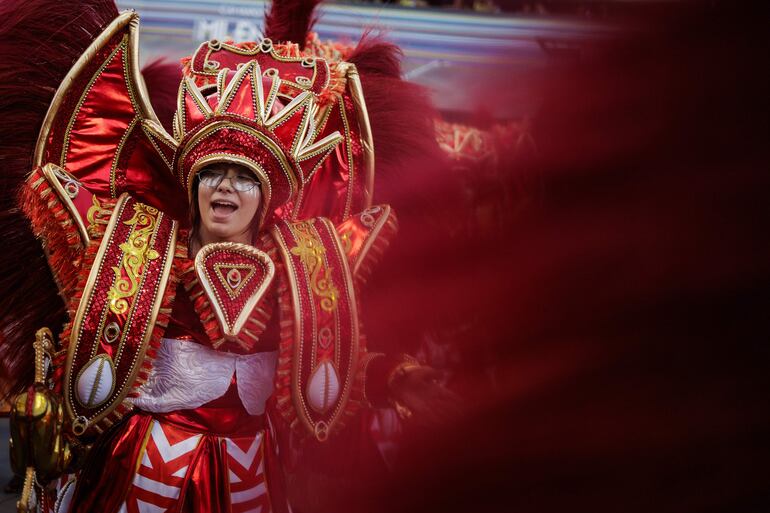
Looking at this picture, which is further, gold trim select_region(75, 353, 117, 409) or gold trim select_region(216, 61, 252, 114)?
gold trim select_region(216, 61, 252, 114)

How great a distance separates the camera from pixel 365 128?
8.28ft

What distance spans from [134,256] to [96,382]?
1.09 ft

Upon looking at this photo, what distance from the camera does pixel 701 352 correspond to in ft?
2.32

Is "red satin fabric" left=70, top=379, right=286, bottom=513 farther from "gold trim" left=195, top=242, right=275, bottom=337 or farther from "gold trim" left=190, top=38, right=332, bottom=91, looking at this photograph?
"gold trim" left=190, top=38, right=332, bottom=91

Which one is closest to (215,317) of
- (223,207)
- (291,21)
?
(223,207)

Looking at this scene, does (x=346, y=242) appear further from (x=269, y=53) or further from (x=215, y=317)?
(x=269, y=53)

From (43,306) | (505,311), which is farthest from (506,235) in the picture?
(43,306)

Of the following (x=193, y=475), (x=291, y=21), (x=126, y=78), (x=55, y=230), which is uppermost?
(x=291, y=21)

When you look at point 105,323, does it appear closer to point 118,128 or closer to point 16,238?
point 16,238

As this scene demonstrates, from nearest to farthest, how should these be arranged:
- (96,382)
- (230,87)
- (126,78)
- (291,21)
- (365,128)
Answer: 1. (96,382)
2. (230,87)
3. (126,78)
4. (365,128)
5. (291,21)

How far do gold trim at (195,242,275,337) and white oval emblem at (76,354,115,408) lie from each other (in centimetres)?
29

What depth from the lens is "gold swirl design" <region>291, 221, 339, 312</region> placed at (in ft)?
7.27

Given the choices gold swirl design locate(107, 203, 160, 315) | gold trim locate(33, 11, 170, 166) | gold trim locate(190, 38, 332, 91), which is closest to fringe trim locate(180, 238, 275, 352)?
gold swirl design locate(107, 203, 160, 315)

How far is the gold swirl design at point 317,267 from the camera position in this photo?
7.27 ft
